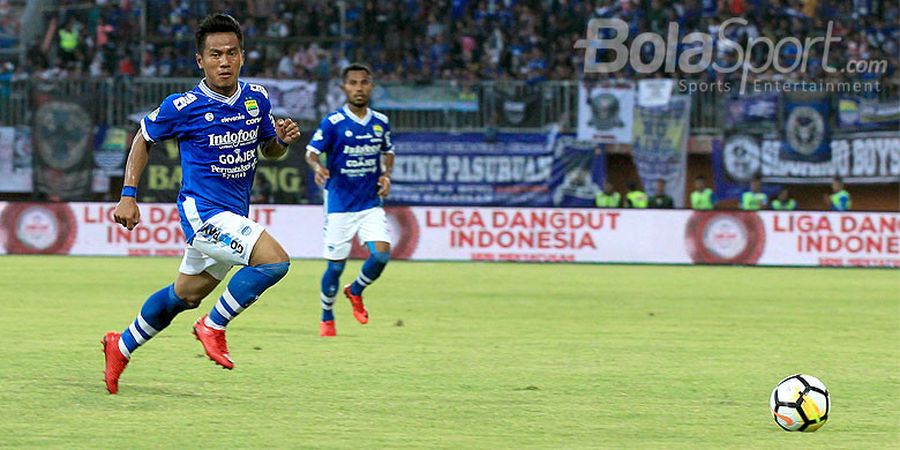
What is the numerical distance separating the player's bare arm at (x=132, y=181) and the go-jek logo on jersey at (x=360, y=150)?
5.32m

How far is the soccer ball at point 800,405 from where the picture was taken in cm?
740

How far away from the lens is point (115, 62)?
33250mm

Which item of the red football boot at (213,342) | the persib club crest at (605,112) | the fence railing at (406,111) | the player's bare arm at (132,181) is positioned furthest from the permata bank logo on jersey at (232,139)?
the persib club crest at (605,112)

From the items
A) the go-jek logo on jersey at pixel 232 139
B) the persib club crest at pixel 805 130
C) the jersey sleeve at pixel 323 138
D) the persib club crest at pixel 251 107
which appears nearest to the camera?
the go-jek logo on jersey at pixel 232 139

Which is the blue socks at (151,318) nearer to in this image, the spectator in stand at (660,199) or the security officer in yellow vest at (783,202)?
the spectator in stand at (660,199)

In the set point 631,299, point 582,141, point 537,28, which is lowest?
point 631,299

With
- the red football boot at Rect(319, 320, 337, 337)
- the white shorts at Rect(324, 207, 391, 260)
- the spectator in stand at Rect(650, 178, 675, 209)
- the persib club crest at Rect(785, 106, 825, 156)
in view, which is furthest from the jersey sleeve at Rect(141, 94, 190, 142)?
the persib club crest at Rect(785, 106, 825, 156)

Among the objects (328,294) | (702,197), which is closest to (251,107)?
(328,294)

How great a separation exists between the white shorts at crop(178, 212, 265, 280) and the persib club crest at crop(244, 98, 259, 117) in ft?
2.17

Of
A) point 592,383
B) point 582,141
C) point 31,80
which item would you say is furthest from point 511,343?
point 31,80

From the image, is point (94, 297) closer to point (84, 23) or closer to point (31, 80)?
point (31, 80)

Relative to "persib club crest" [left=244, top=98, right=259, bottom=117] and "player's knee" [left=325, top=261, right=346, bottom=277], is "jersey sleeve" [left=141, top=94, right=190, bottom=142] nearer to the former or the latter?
"persib club crest" [left=244, top=98, right=259, bottom=117]

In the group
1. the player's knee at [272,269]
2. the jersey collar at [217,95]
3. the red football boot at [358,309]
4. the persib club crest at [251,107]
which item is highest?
the jersey collar at [217,95]

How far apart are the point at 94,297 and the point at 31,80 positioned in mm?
14578
